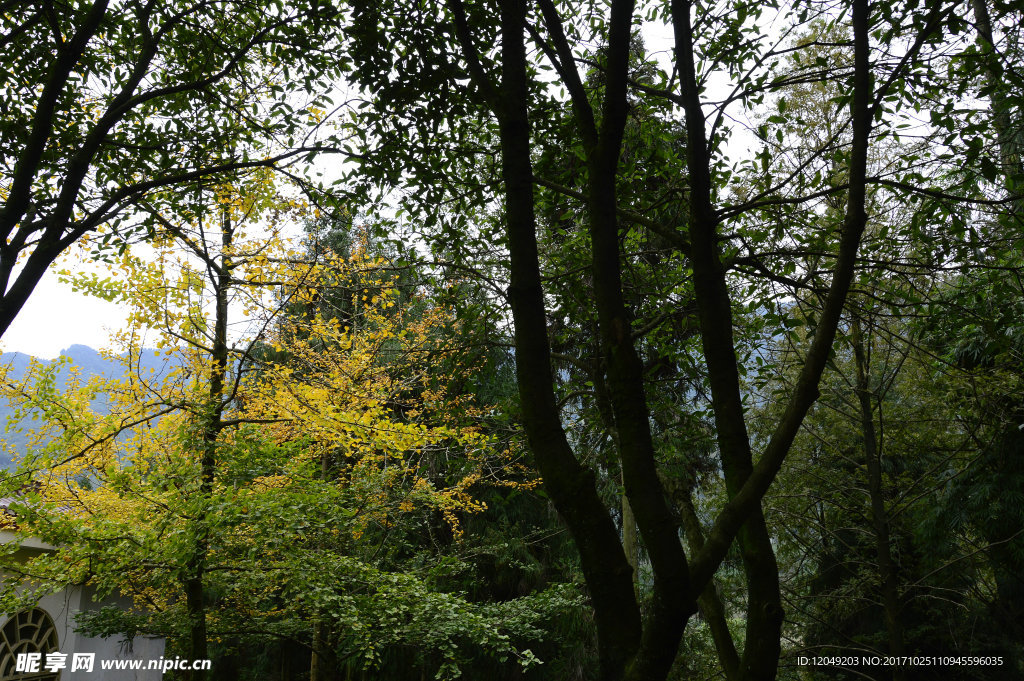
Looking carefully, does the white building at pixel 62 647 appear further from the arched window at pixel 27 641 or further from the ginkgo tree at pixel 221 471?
the ginkgo tree at pixel 221 471

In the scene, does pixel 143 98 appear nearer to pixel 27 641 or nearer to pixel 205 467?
pixel 205 467

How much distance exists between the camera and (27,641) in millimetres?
8945

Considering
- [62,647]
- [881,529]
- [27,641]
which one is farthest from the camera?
[62,647]

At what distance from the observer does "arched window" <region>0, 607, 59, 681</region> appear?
8.46 metres

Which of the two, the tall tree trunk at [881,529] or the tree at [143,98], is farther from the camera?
the tall tree trunk at [881,529]

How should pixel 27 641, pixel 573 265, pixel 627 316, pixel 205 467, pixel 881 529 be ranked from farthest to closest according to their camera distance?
1. pixel 27 641
2. pixel 205 467
3. pixel 881 529
4. pixel 573 265
5. pixel 627 316

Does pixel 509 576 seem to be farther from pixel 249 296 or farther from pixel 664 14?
pixel 664 14

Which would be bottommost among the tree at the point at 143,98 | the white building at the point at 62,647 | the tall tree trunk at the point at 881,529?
the white building at the point at 62,647

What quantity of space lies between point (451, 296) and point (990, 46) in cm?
291

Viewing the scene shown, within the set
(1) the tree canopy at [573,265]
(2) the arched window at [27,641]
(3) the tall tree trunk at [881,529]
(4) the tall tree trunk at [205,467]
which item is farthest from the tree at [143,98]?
(2) the arched window at [27,641]

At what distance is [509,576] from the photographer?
13.6 m

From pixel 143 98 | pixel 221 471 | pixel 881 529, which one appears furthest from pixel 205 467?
pixel 881 529

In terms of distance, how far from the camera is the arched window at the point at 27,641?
→ 846 centimetres

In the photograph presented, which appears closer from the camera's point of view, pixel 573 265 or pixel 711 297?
pixel 711 297
